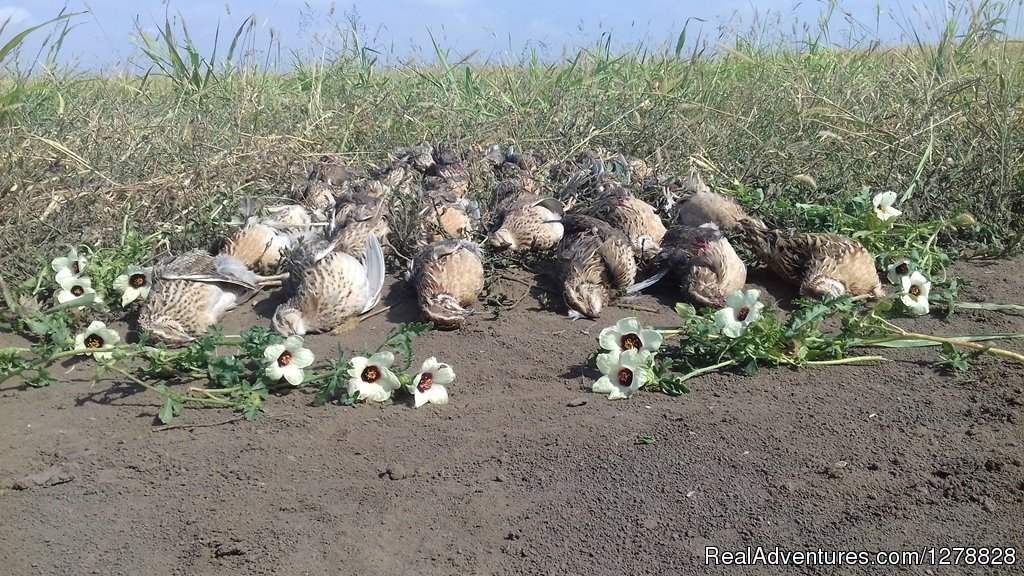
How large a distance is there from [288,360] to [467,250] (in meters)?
1.08

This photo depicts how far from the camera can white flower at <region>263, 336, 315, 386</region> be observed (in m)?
3.14

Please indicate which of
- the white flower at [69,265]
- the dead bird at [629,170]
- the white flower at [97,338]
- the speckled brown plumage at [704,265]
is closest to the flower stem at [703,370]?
the speckled brown plumage at [704,265]

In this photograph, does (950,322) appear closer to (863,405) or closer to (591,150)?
(863,405)

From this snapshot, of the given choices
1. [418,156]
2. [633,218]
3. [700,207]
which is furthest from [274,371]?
[418,156]

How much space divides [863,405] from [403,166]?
321 centimetres

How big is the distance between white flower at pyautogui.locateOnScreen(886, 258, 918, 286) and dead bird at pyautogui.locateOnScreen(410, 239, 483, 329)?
1.83 meters

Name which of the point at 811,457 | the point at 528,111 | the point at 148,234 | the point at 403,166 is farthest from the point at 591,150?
the point at 811,457

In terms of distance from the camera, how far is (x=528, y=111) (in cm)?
605

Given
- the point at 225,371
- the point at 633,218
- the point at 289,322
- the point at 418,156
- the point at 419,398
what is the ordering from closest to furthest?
the point at 419,398, the point at 225,371, the point at 289,322, the point at 633,218, the point at 418,156

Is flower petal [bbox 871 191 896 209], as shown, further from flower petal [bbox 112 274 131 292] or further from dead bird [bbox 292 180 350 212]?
flower petal [bbox 112 274 131 292]

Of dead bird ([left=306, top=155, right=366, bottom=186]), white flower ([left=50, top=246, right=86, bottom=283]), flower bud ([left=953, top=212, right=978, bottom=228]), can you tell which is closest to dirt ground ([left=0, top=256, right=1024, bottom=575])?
white flower ([left=50, top=246, right=86, bottom=283])

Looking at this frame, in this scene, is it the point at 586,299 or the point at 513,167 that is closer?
the point at 586,299

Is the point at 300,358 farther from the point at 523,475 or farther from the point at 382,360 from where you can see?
the point at 523,475

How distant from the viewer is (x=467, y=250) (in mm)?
3957
